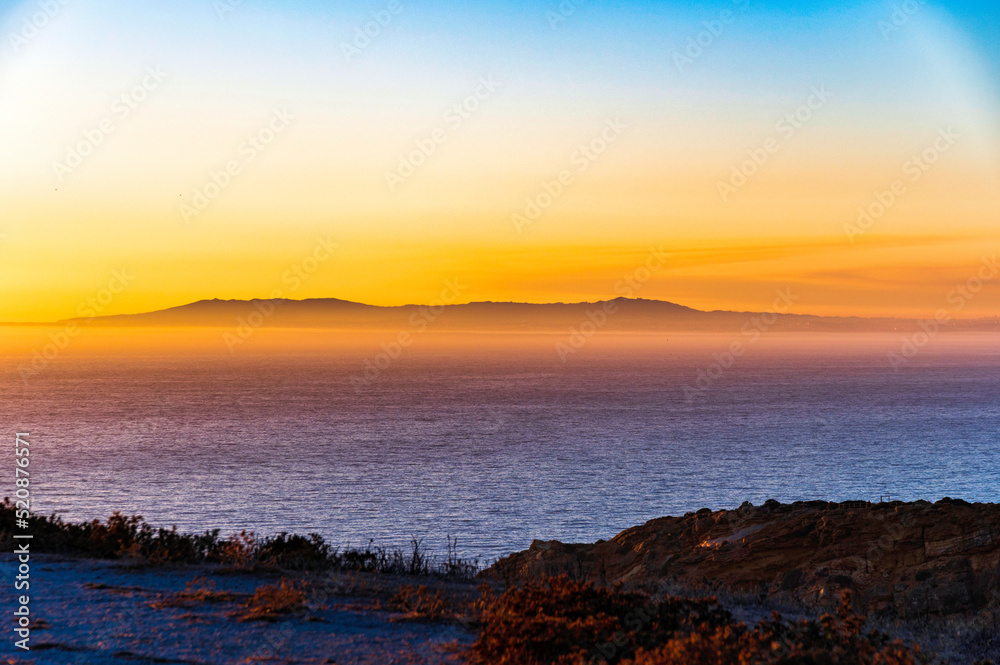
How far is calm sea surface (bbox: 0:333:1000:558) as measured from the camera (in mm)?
40750

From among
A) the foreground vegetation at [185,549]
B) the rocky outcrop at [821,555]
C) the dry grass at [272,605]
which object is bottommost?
the rocky outcrop at [821,555]

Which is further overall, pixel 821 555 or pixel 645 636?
pixel 821 555

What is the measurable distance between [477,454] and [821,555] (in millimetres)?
42880

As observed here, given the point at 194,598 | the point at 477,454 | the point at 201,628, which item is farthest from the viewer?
the point at 477,454

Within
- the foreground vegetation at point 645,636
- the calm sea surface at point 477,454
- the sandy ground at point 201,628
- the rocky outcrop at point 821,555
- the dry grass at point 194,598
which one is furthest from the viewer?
the calm sea surface at point 477,454

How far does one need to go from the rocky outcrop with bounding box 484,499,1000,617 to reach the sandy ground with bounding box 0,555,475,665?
5147 mm

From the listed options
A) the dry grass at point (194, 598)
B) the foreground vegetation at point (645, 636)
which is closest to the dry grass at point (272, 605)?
the dry grass at point (194, 598)

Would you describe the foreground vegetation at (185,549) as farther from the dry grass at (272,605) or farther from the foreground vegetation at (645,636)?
the foreground vegetation at (645,636)

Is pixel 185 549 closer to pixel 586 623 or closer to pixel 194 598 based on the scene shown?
pixel 194 598

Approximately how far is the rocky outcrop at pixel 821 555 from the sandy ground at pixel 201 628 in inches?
203

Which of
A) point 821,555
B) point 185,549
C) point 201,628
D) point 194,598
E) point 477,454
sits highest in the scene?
point 477,454

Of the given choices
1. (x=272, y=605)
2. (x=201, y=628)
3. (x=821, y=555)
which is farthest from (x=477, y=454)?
(x=201, y=628)

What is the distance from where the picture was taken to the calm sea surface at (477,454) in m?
40.8

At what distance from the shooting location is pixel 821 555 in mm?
18703
